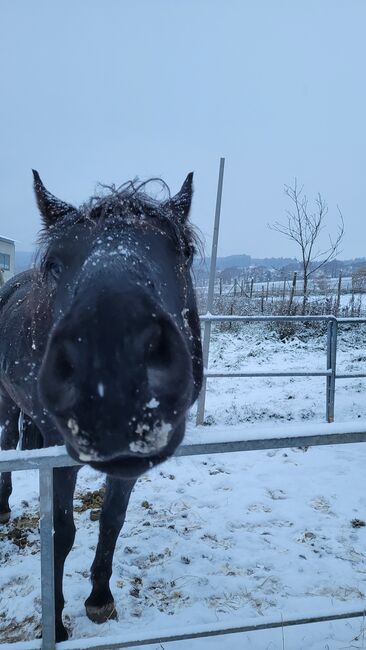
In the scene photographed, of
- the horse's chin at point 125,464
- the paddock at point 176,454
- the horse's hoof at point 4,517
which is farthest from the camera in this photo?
the horse's hoof at point 4,517

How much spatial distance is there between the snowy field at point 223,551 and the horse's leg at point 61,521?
0.26 m

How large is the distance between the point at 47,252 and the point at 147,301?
41.2 inches

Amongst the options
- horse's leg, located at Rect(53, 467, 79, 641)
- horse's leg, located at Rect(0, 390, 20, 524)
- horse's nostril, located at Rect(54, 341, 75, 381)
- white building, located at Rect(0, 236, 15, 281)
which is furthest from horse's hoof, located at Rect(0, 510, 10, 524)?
white building, located at Rect(0, 236, 15, 281)

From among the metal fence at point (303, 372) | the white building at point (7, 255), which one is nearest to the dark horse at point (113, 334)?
the metal fence at point (303, 372)

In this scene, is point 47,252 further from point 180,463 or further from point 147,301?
point 180,463

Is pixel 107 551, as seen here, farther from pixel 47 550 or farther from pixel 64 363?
pixel 64 363

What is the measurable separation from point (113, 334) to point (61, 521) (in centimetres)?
195

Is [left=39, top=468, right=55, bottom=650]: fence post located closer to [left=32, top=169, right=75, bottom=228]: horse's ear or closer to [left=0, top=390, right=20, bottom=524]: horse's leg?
[left=32, top=169, right=75, bottom=228]: horse's ear

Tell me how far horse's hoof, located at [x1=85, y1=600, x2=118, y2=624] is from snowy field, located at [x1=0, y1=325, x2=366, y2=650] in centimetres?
4

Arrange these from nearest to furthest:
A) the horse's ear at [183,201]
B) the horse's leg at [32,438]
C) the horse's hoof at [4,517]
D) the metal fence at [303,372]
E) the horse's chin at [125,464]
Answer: the horse's chin at [125,464] < the horse's ear at [183,201] < the horse's leg at [32,438] < the horse's hoof at [4,517] < the metal fence at [303,372]

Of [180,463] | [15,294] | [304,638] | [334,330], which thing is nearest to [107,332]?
[304,638]

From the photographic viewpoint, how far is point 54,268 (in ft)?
6.41

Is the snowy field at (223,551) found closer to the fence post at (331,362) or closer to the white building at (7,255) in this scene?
the fence post at (331,362)

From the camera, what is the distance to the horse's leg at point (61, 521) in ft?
8.01
